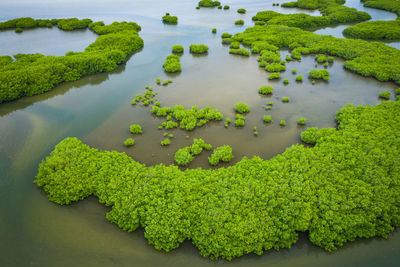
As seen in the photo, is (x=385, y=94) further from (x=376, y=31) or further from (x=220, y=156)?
(x=376, y=31)

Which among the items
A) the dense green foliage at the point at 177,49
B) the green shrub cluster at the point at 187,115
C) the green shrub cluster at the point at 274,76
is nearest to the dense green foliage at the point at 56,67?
the dense green foliage at the point at 177,49

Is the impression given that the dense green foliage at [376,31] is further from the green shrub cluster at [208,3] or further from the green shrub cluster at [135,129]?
the green shrub cluster at [135,129]

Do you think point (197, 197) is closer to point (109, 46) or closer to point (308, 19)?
point (109, 46)

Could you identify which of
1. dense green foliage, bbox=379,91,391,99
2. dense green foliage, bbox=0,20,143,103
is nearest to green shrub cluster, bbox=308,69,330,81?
dense green foliage, bbox=379,91,391,99

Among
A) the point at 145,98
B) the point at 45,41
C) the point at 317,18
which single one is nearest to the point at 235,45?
the point at 145,98

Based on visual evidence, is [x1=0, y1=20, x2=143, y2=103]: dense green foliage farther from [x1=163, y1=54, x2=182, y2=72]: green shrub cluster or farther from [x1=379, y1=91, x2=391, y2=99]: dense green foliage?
[x1=379, y1=91, x2=391, y2=99]: dense green foliage

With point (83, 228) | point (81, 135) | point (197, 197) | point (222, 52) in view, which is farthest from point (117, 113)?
point (222, 52)
